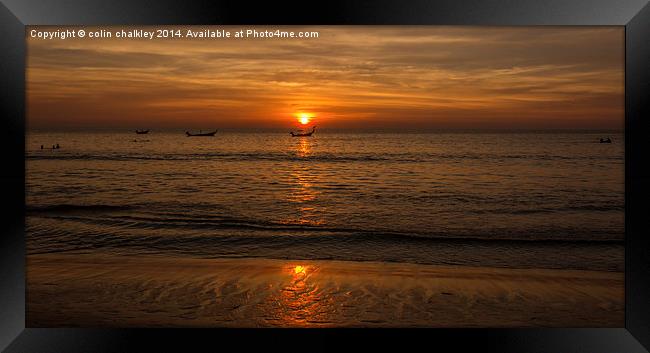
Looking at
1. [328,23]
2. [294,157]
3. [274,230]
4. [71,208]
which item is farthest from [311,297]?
[294,157]

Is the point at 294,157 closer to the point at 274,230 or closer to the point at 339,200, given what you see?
the point at 339,200

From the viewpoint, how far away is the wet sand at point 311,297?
369cm

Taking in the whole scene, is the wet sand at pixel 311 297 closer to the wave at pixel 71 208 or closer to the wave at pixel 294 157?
the wave at pixel 71 208

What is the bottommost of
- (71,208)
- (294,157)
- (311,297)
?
(311,297)

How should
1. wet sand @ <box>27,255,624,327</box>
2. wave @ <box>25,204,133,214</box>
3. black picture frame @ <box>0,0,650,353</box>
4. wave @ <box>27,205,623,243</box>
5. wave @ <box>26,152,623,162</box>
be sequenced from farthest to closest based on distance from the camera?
1. wave @ <box>26,152,623,162</box>
2. wave @ <box>25,204,133,214</box>
3. wave @ <box>27,205,623,243</box>
4. wet sand @ <box>27,255,624,327</box>
5. black picture frame @ <box>0,0,650,353</box>

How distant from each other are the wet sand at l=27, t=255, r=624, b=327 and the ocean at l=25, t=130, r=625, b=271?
3.58 feet

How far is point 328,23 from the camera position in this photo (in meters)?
2.96

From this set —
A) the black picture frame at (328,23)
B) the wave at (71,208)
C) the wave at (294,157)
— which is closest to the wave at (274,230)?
the wave at (71,208)

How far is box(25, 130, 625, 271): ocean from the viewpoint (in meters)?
6.52

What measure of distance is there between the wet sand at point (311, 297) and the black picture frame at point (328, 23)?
1.69 ft

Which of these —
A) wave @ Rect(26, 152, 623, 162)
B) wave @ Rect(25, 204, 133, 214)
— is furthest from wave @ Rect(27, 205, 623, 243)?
wave @ Rect(26, 152, 623, 162)

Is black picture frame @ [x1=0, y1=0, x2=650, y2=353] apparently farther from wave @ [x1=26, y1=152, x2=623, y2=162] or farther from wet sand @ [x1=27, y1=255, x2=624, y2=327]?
wave @ [x1=26, y1=152, x2=623, y2=162]

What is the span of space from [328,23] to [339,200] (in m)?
7.69
